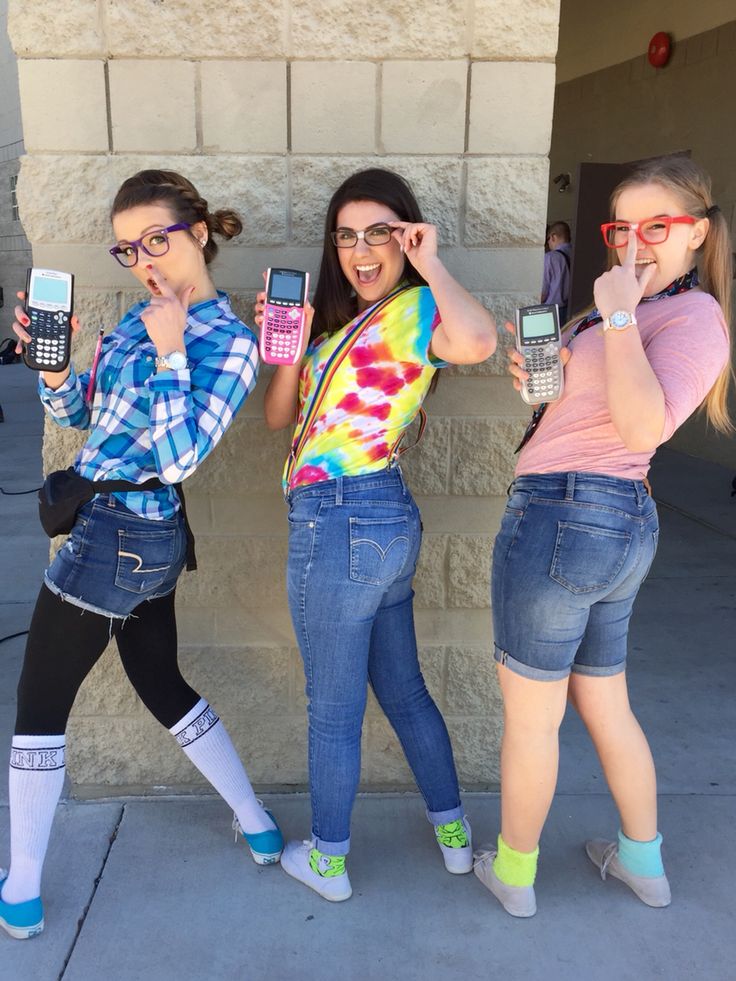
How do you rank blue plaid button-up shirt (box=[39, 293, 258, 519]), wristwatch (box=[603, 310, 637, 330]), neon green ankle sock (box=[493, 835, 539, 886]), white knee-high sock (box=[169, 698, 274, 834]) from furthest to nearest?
1. white knee-high sock (box=[169, 698, 274, 834])
2. neon green ankle sock (box=[493, 835, 539, 886])
3. blue plaid button-up shirt (box=[39, 293, 258, 519])
4. wristwatch (box=[603, 310, 637, 330])

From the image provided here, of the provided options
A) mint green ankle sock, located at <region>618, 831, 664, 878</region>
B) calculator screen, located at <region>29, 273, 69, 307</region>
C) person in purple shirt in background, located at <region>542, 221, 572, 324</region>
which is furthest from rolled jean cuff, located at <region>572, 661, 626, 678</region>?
person in purple shirt in background, located at <region>542, 221, 572, 324</region>

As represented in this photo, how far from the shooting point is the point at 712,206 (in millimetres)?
2029

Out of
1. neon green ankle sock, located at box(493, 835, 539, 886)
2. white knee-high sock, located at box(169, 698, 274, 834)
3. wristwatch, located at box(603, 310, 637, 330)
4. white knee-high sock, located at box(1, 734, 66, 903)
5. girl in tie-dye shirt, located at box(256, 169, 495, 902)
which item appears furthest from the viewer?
white knee-high sock, located at box(169, 698, 274, 834)

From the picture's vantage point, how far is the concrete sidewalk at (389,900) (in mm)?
Answer: 2195

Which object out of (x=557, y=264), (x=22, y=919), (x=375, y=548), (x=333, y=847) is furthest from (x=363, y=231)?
(x=557, y=264)

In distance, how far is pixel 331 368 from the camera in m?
2.18

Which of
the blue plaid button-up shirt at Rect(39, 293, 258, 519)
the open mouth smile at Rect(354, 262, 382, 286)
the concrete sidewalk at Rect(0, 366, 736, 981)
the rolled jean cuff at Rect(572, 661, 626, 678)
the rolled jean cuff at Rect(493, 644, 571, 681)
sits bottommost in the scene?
the concrete sidewalk at Rect(0, 366, 736, 981)

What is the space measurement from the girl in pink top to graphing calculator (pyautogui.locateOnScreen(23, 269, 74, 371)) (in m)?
1.13

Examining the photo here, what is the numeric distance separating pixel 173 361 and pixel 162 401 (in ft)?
0.32

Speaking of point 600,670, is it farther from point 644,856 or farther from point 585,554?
point 644,856

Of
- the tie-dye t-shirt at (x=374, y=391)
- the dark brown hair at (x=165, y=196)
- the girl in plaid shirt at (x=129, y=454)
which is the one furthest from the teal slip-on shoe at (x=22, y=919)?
the dark brown hair at (x=165, y=196)

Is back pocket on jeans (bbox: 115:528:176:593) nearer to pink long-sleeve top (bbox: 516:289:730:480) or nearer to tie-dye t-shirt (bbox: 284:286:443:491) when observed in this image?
tie-dye t-shirt (bbox: 284:286:443:491)

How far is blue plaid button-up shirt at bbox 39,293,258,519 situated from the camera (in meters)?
1.97

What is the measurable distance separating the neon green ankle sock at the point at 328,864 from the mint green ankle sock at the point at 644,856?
0.80m
